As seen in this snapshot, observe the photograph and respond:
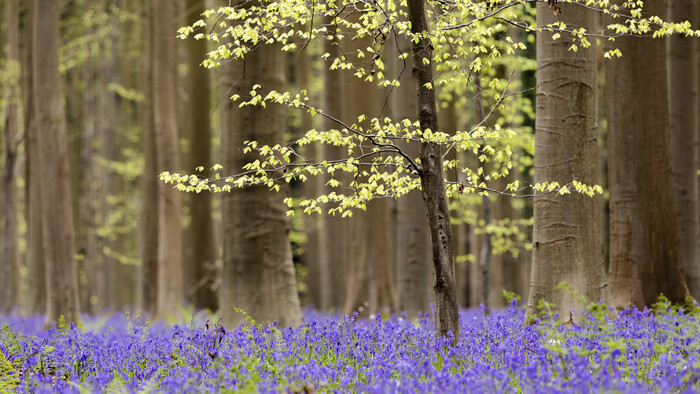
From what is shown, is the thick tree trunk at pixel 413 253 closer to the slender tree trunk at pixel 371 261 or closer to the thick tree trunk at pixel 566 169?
the slender tree trunk at pixel 371 261

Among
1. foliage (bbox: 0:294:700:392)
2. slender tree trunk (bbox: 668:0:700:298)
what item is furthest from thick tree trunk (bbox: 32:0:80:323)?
slender tree trunk (bbox: 668:0:700:298)

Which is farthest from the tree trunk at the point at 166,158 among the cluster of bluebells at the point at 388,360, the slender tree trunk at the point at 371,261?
the cluster of bluebells at the point at 388,360

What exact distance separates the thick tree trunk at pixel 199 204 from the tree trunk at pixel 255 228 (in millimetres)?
8088

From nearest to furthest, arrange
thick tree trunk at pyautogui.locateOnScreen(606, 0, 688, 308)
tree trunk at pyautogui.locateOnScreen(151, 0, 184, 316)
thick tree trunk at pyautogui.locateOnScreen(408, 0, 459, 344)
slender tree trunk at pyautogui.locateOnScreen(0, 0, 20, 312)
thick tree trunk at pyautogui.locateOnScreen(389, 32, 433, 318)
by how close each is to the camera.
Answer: thick tree trunk at pyautogui.locateOnScreen(408, 0, 459, 344), thick tree trunk at pyautogui.locateOnScreen(606, 0, 688, 308), thick tree trunk at pyautogui.locateOnScreen(389, 32, 433, 318), tree trunk at pyautogui.locateOnScreen(151, 0, 184, 316), slender tree trunk at pyautogui.locateOnScreen(0, 0, 20, 312)

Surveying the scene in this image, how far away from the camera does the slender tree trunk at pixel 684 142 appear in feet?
36.0

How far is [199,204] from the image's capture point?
16.7 m

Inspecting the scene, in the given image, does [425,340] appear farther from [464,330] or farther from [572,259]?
[572,259]

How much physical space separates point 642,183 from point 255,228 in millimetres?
5052

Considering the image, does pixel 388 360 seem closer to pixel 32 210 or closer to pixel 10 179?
pixel 32 210

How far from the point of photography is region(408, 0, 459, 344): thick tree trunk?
18.6 ft

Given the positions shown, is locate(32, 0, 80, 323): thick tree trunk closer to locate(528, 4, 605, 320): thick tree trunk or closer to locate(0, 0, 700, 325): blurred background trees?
locate(0, 0, 700, 325): blurred background trees

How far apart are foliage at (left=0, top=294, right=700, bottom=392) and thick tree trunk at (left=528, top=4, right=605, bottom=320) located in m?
0.52

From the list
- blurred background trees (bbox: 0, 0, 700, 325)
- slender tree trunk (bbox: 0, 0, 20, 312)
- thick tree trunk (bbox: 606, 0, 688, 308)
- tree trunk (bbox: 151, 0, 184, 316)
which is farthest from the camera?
slender tree trunk (bbox: 0, 0, 20, 312)

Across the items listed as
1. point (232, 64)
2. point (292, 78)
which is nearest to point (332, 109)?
point (232, 64)
